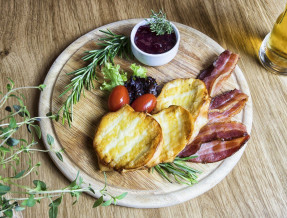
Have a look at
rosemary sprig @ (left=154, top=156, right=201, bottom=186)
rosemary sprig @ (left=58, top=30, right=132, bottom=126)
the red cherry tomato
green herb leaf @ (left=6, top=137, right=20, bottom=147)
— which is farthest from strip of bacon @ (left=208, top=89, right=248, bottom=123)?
green herb leaf @ (left=6, top=137, right=20, bottom=147)

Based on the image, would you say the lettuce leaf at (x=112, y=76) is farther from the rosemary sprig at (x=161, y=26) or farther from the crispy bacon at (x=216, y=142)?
the crispy bacon at (x=216, y=142)

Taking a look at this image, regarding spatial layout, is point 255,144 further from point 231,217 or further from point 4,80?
point 4,80

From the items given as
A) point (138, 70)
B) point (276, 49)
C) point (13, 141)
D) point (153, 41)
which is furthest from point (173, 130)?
point (276, 49)

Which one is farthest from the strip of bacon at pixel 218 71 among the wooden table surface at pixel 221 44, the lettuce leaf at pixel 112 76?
the lettuce leaf at pixel 112 76

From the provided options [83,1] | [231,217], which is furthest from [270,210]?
[83,1]

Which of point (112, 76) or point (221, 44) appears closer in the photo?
point (112, 76)

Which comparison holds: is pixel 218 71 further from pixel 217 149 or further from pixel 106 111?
pixel 106 111
